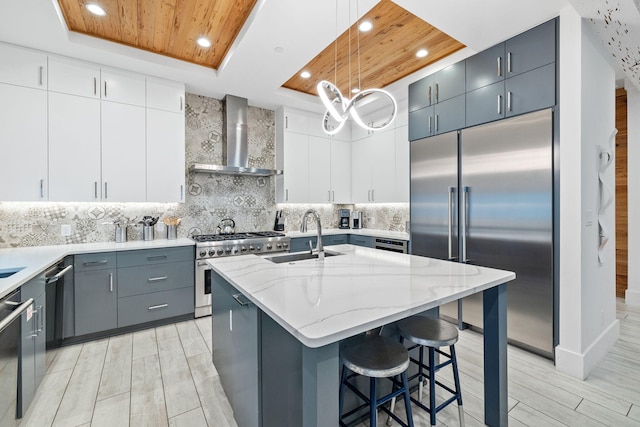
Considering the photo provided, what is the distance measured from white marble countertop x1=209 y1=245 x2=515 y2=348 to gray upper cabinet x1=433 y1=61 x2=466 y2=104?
1991 millimetres

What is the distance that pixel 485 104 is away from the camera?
276 cm

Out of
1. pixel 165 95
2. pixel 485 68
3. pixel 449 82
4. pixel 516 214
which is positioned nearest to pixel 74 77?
pixel 165 95

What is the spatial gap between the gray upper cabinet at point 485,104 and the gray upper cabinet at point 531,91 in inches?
2.6

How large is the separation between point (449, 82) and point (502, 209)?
1464 millimetres

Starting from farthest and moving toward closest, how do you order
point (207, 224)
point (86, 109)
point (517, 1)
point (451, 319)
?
1. point (207, 224)
2. point (451, 319)
3. point (86, 109)
4. point (517, 1)

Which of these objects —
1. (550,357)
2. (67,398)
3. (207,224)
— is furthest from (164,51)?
(550,357)

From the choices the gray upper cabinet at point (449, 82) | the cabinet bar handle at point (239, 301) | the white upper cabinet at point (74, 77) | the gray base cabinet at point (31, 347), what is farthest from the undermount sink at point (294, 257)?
the white upper cabinet at point (74, 77)

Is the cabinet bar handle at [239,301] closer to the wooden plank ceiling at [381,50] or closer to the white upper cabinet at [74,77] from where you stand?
the wooden plank ceiling at [381,50]

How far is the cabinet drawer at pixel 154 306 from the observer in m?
2.91

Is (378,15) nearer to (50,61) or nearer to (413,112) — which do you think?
(413,112)

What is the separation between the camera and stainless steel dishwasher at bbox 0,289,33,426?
1.39m

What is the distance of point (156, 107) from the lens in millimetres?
3295

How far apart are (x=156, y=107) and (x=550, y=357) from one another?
4.60m

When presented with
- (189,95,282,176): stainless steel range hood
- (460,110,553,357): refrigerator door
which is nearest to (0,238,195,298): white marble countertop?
(189,95,282,176): stainless steel range hood
